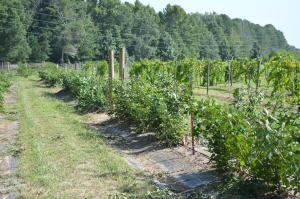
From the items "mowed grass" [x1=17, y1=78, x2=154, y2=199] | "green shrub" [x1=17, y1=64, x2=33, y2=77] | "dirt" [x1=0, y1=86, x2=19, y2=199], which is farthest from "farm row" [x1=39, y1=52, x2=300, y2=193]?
"green shrub" [x1=17, y1=64, x2=33, y2=77]

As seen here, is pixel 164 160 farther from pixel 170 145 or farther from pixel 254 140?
pixel 254 140

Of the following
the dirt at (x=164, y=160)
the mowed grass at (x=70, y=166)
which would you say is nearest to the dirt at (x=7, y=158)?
the mowed grass at (x=70, y=166)

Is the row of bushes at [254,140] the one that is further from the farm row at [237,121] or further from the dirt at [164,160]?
the dirt at [164,160]

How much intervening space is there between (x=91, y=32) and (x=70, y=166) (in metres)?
61.4

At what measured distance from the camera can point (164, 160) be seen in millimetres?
7773

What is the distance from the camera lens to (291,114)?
5.32m

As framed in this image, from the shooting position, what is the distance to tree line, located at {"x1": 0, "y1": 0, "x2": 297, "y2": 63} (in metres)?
54.1

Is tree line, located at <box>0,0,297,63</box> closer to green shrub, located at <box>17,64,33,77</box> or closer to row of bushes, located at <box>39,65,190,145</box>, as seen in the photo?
green shrub, located at <box>17,64,33,77</box>

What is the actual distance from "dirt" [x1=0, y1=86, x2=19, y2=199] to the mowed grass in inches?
5.8

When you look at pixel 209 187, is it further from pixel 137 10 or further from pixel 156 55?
pixel 137 10

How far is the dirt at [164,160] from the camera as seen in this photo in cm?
648

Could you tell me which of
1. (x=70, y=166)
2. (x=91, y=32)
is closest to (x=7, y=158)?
(x=70, y=166)

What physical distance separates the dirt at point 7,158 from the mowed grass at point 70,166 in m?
0.15

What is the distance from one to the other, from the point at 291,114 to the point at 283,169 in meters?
0.74
